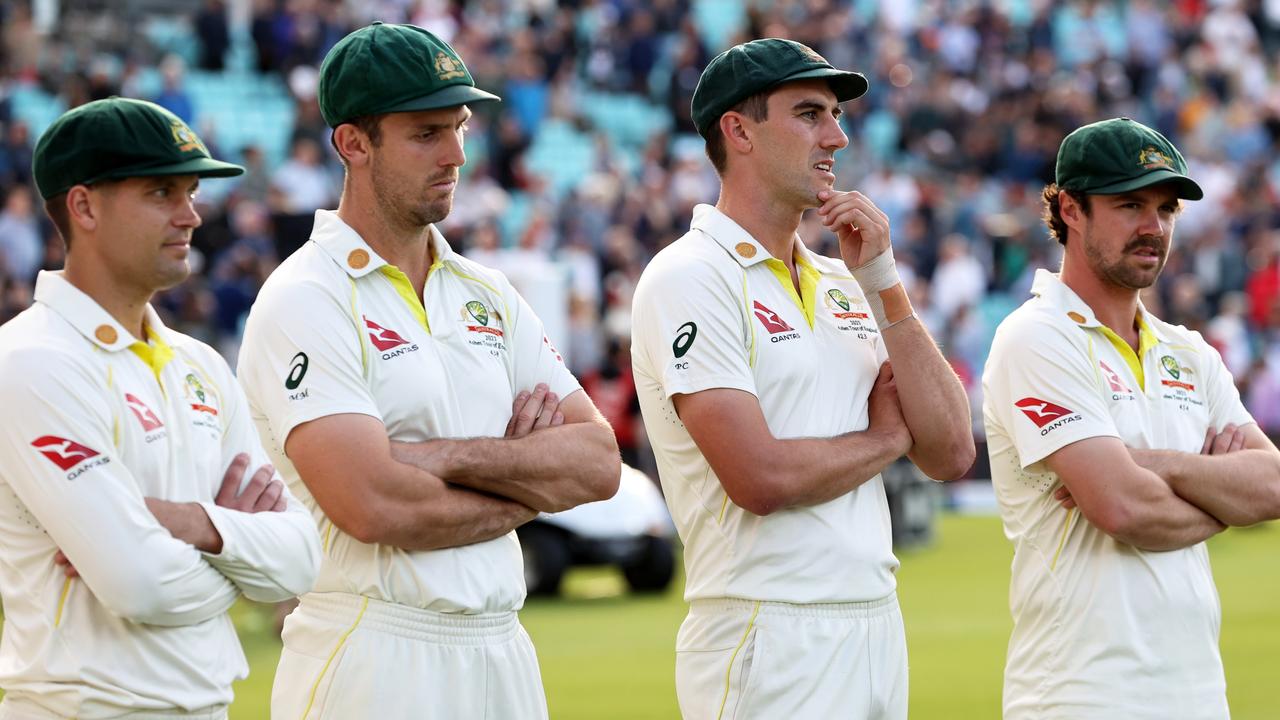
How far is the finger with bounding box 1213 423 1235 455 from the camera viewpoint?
19.1 feet

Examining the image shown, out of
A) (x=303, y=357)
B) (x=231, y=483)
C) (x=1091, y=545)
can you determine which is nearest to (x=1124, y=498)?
(x=1091, y=545)

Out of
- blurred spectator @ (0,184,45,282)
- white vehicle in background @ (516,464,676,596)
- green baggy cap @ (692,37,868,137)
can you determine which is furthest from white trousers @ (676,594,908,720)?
blurred spectator @ (0,184,45,282)

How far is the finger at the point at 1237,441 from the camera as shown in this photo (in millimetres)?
5828

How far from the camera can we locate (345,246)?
203 inches

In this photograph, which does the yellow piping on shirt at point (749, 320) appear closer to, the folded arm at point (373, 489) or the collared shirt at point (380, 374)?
the collared shirt at point (380, 374)

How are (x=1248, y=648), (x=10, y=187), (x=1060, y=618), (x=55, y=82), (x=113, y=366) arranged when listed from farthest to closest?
(x=55, y=82) → (x=10, y=187) → (x=1248, y=648) → (x=1060, y=618) → (x=113, y=366)

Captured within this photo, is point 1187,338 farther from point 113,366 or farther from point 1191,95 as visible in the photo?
point 1191,95

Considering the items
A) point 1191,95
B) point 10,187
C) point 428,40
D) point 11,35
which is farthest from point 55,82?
point 1191,95

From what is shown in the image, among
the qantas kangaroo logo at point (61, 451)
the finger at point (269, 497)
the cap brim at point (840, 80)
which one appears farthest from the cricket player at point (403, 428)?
the cap brim at point (840, 80)

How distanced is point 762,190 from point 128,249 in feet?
6.51

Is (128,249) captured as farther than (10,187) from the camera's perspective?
No

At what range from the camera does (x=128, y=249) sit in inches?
181

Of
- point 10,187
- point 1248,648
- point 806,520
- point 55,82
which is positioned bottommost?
point 1248,648

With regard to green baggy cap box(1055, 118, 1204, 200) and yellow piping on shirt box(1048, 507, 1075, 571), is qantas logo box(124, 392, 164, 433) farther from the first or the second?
green baggy cap box(1055, 118, 1204, 200)
